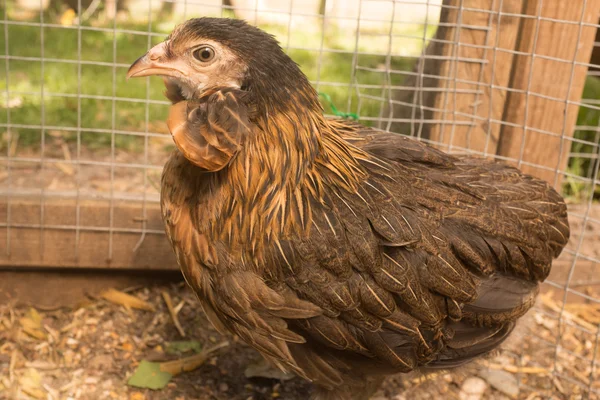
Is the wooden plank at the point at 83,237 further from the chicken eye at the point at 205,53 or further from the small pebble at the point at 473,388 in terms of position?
the small pebble at the point at 473,388

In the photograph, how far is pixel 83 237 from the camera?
3078 millimetres

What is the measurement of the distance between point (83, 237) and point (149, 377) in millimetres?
754

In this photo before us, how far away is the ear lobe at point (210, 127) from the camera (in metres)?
1.90

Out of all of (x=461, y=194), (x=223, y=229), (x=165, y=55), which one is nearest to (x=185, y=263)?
(x=223, y=229)

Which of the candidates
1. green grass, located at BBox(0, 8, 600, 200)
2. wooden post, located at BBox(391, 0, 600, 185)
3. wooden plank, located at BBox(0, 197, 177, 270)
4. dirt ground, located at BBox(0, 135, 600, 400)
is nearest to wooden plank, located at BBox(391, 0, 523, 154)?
wooden post, located at BBox(391, 0, 600, 185)

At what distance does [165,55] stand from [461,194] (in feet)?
3.76

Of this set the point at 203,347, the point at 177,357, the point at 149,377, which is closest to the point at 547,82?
the point at 203,347

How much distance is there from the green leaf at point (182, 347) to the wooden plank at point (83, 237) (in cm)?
39

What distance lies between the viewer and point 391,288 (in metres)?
2.13

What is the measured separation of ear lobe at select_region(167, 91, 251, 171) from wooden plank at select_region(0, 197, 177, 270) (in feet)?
4.20

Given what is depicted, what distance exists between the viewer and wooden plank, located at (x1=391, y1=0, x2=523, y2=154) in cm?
286

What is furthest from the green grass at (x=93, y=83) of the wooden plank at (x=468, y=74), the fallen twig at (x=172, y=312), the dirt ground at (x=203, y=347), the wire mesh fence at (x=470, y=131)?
the fallen twig at (x=172, y=312)

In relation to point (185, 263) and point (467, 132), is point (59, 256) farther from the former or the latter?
point (467, 132)

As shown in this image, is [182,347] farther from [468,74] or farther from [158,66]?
[468,74]
